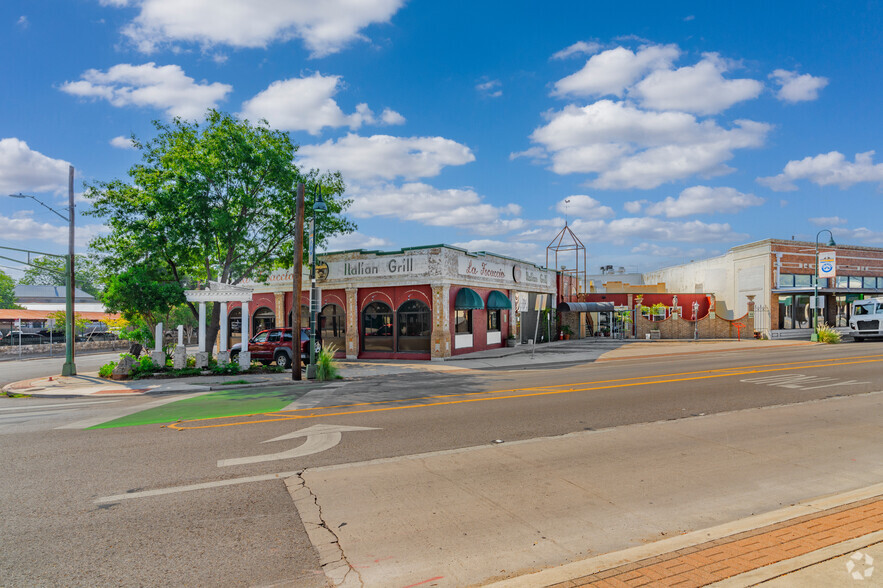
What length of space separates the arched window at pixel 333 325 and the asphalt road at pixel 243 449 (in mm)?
11181

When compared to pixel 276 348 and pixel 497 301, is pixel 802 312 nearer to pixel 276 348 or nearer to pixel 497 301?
pixel 497 301

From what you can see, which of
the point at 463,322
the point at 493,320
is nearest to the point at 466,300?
the point at 463,322

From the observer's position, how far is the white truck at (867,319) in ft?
105

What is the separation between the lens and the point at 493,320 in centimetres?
3062

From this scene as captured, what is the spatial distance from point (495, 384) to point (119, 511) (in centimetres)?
1184

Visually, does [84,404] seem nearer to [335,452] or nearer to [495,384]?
[335,452]

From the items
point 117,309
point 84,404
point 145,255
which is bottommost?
point 84,404

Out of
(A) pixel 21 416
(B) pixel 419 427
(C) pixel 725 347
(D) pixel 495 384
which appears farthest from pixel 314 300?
(C) pixel 725 347

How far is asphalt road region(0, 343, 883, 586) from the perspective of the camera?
4664 millimetres

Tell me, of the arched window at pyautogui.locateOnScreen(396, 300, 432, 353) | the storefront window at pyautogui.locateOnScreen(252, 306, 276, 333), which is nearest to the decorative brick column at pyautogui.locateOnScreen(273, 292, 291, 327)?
the storefront window at pyautogui.locateOnScreen(252, 306, 276, 333)

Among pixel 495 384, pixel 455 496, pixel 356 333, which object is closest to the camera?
pixel 455 496

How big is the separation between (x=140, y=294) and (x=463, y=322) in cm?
1527

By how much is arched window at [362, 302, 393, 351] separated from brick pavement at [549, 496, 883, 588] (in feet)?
76.0

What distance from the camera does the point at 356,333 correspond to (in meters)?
28.0
